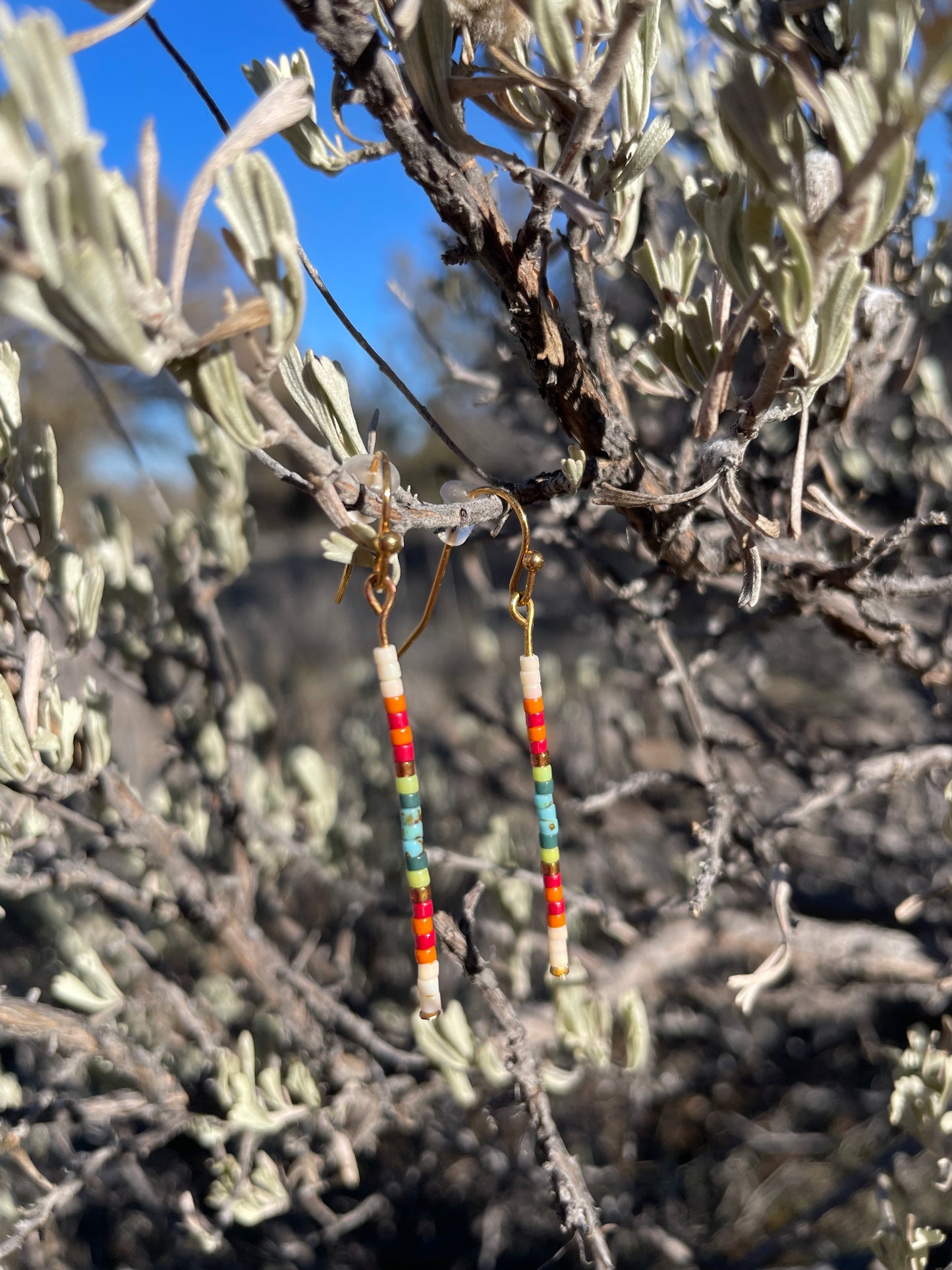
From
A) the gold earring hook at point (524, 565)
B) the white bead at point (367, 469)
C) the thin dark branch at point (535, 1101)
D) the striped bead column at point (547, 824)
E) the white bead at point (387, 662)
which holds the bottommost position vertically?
the thin dark branch at point (535, 1101)

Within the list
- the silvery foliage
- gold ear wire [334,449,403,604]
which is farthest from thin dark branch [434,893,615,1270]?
the silvery foliage

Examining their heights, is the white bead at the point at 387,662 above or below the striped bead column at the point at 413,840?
above

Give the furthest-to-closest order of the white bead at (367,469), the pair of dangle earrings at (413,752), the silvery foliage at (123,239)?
the pair of dangle earrings at (413,752)
the white bead at (367,469)
the silvery foliage at (123,239)

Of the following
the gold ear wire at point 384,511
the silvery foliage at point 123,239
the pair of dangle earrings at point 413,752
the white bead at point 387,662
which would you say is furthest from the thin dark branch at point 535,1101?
the silvery foliage at point 123,239

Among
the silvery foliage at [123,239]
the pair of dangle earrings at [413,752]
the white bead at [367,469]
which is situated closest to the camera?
the silvery foliage at [123,239]

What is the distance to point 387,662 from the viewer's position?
0.57 meters

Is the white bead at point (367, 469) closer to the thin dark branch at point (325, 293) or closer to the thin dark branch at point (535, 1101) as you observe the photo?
the thin dark branch at point (325, 293)

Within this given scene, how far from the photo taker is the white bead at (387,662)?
22.2 inches

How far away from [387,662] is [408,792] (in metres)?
0.11

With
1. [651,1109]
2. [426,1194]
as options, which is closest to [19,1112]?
[426,1194]

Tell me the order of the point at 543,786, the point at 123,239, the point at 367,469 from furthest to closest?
the point at 543,786 < the point at 367,469 < the point at 123,239

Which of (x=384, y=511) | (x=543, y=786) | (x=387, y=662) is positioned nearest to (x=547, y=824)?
(x=543, y=786)

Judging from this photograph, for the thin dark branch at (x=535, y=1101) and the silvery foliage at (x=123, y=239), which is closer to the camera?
the silvery foliage at (x=123, y=239)

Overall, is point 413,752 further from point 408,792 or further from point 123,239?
point 123,239
